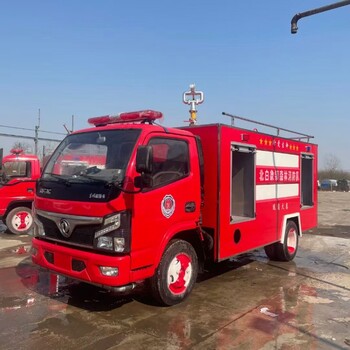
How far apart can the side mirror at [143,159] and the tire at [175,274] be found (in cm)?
128

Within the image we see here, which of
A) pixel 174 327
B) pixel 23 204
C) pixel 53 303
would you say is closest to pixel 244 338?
pixel 174 327

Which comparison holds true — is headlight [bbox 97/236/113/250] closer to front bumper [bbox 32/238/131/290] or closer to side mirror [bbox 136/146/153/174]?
front bumper [bbox 32/238/131/290]

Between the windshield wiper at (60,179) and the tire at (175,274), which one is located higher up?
the windshield wiper at (60,179)

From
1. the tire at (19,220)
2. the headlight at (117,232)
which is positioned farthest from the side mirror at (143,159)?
the tire at (19,220)

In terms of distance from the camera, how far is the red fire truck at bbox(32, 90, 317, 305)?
4484mm

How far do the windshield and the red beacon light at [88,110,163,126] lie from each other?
14.2 inches

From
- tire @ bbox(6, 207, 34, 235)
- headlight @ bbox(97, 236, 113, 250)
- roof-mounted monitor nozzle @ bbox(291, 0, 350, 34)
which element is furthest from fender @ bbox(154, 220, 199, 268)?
tire @ bbox(6, 207, 34, 235)

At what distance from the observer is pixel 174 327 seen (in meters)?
4.56

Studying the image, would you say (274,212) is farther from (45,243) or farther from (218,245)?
(45,243)

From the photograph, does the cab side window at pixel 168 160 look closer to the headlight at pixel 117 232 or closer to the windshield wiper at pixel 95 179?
the windshield wiper at pixel 95 179

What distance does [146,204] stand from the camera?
470 cm

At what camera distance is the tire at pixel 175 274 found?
5.01m

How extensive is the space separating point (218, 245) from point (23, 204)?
7628 mm

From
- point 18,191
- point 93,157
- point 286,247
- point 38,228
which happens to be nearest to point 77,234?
point 38,228
